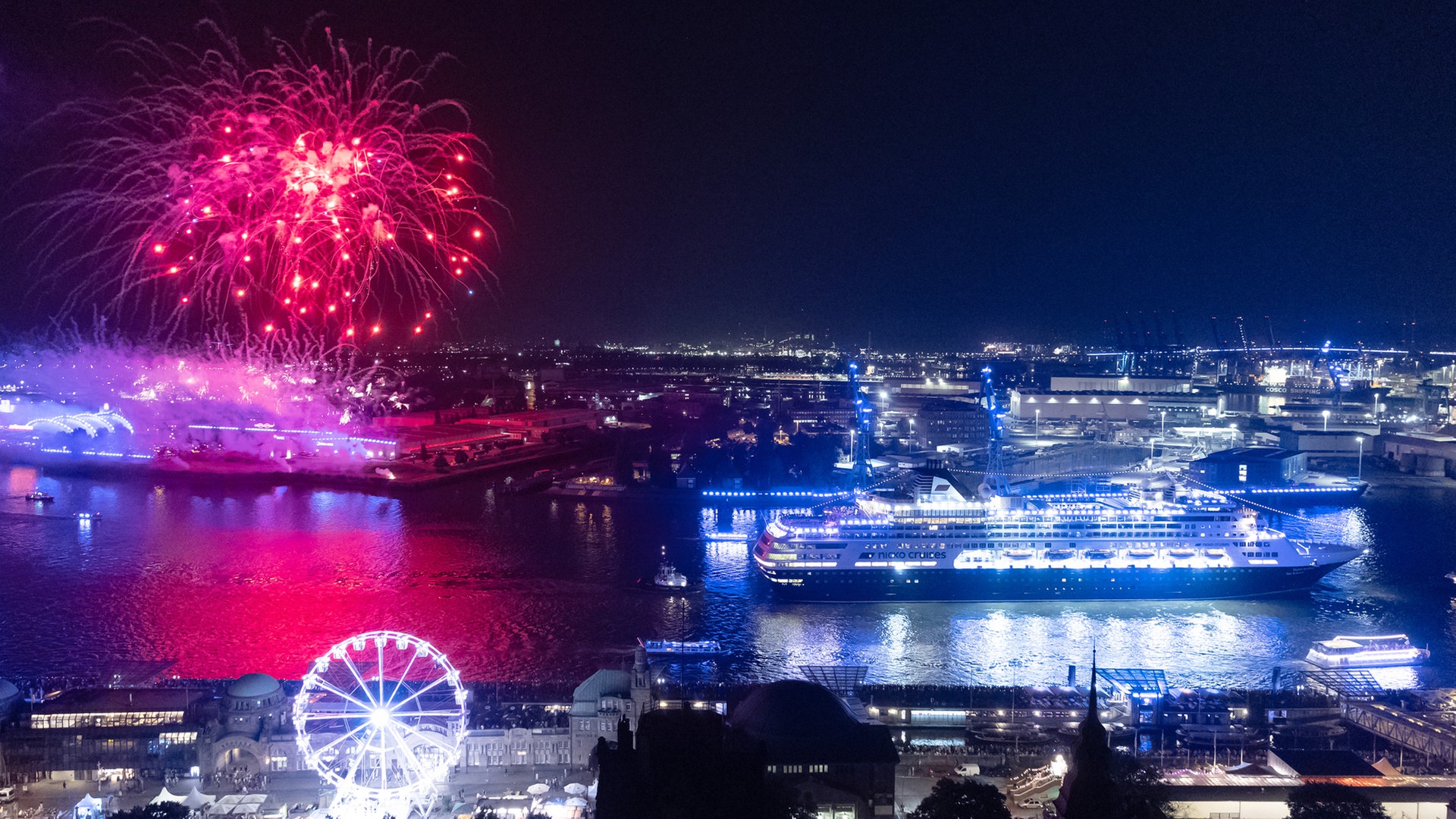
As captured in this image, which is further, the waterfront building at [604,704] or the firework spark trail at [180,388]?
the firework spark trail at [180,388]

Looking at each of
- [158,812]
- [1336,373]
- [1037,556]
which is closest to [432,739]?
[158,812]

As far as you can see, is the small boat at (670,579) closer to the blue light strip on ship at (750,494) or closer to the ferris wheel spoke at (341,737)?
the ferris wheel spoke at (341,737)

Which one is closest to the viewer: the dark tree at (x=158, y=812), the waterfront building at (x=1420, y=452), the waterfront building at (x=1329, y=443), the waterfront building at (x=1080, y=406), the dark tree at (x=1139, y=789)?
the dark tree at (x=1139, y=789)

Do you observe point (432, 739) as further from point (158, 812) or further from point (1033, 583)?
point (1033, 583)

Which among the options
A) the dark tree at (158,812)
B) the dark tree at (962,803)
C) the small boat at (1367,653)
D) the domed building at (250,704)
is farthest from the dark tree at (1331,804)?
the domed building at (250,704)

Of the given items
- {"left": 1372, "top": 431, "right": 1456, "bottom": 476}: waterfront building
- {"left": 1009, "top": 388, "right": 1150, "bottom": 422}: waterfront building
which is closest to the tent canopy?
{"left": 1372, "top": 431, "right": 1456, "bottom": 476}: waterfront building

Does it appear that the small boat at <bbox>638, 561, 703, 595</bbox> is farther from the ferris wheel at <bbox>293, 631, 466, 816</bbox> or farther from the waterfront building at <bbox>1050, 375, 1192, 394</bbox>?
the waterfront building at <bbox>1050, 375, 1192, 394</bbox>
